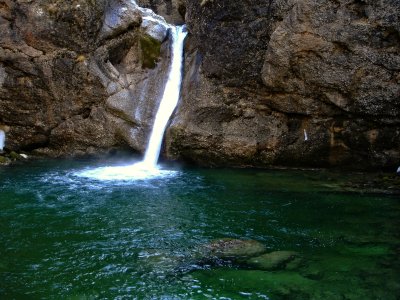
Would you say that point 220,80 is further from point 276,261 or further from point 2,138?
point 276,261

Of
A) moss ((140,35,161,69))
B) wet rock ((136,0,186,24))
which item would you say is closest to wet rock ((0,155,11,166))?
moss ((140,35,161,69))

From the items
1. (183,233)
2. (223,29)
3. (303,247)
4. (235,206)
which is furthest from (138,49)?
(303,247)

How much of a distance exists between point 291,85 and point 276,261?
9886mm

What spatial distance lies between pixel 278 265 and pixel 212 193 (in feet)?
20.0

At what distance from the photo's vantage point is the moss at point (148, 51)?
21.3m

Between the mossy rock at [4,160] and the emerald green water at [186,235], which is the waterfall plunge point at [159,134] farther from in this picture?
the mossy rock at [4,160]

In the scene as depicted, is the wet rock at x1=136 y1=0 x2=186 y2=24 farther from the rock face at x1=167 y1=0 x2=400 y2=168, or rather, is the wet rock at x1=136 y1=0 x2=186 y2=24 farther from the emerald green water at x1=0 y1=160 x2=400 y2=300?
the emerald green water at x1=0 y1=160 x2=400 y2=300

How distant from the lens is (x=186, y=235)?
10.9 m

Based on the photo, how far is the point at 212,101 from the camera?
18891 mm

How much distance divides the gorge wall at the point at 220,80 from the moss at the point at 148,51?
0.16 ft

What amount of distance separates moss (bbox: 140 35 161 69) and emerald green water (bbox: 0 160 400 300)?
6.69m

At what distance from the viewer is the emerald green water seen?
8.14m

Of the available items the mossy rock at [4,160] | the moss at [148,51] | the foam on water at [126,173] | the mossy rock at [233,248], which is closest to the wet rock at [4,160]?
the mossy rock at [4,160]

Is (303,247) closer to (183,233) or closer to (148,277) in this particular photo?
(183,233)
